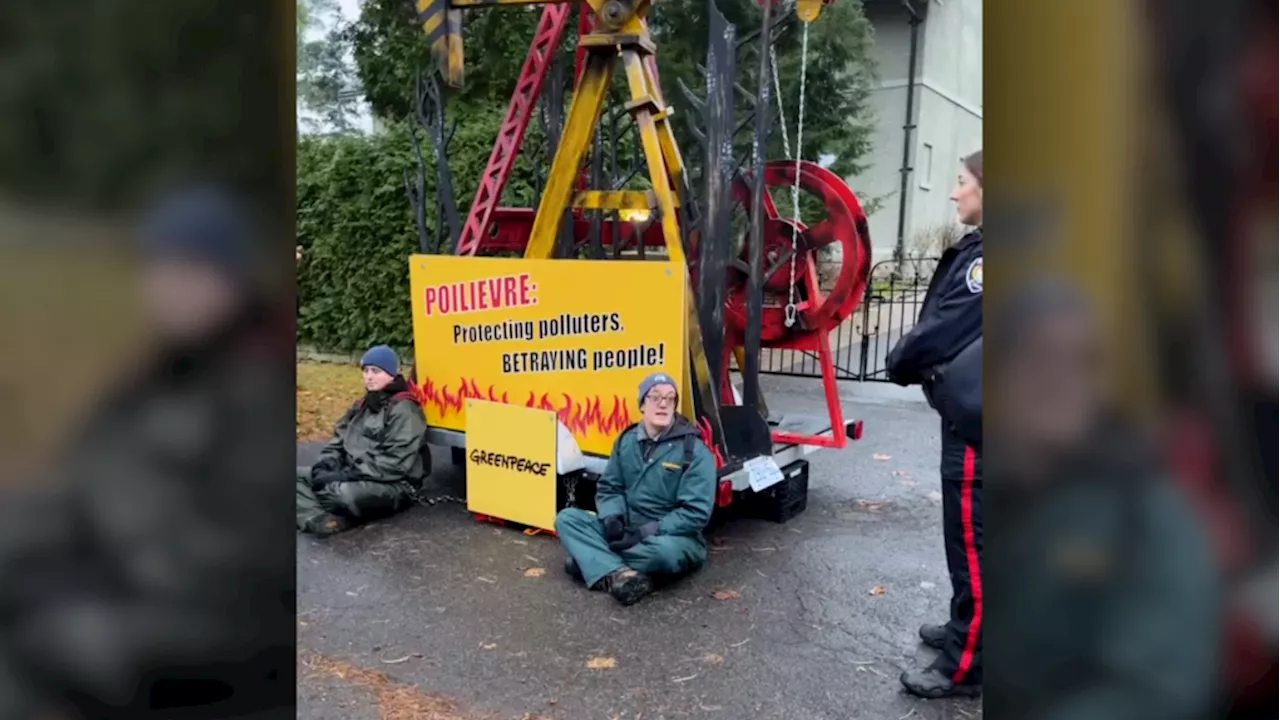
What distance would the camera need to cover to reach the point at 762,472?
5223mm

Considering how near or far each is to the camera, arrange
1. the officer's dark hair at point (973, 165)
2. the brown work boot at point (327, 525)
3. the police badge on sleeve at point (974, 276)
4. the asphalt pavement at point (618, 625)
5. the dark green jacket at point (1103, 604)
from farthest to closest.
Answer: the brown work boot at point (327, 525) < the asphalt pavement at point (618, 625) < the police badge on sleeve at point (974, 276) < the officer's dark hair at point (973, 165) < the dark green jacket at point (1103, 604)

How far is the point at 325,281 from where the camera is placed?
11.3 meters

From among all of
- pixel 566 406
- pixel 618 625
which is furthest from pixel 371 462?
pixel 618 625

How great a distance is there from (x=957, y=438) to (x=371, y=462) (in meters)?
3.49

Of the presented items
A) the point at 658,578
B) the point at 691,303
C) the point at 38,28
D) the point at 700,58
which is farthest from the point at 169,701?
the point at 700,58

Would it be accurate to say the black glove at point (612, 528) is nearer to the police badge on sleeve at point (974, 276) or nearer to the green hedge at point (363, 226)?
the police badge on sleeve at point (974, 276)

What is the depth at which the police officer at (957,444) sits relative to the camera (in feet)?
10.4

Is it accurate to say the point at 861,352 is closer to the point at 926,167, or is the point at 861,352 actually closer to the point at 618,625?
the point at 618,625

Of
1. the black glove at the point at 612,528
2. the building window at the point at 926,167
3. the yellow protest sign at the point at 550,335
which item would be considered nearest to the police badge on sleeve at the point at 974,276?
the yellow protest sign at the point at 550,335

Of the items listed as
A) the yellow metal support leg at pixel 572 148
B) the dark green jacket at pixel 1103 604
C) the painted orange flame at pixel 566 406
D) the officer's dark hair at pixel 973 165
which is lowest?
the painted orange flame at pixel 566 406

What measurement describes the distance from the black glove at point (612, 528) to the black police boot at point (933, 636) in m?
1.43

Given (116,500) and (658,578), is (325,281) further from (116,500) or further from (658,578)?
(116,500)

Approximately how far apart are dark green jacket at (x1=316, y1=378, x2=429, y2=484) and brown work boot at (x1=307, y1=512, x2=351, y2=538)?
0.27 meters

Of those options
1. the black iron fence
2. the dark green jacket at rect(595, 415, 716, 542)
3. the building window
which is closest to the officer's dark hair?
the dark green jacket at rect(595, 415, 716, 542)
